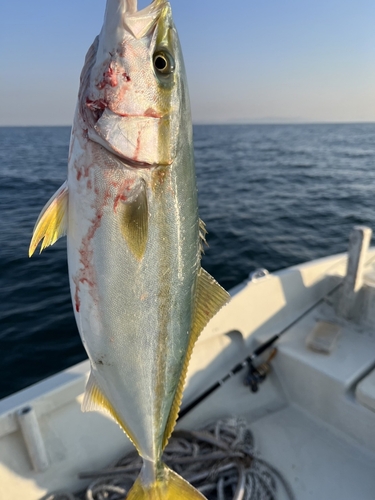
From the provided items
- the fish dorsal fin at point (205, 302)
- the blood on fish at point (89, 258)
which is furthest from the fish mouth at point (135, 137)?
the fish dorsal fin at point (205, 302)

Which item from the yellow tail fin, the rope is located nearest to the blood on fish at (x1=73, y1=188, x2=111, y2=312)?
the yellow tail fin

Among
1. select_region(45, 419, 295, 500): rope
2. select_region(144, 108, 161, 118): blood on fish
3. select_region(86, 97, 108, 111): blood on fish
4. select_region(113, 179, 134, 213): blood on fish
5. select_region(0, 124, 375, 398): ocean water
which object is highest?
select_region(86, 97, 108, 111): blood on fish

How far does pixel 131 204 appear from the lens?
1.36 metres

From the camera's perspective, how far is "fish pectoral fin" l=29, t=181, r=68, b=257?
1373 millimetres

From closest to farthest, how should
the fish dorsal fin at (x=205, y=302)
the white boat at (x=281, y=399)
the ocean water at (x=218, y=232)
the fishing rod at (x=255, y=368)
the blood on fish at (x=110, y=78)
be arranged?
the blood on fish at (x=110, y=78) → the fish dorsal fin at (x=205, y=302) → the white boat at (x=281, y=399) → the fishing rod at (x=255, y=368) → the ocean water at (x=218, y=232)

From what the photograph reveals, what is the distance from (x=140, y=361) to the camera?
1563mm

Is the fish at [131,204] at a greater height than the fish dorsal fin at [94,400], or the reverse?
the fish at [131,204]

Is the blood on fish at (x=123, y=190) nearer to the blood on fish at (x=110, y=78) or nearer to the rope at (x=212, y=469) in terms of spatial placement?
the blood on fish at (x=110, y=78)

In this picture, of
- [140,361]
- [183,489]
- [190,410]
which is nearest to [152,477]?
[183,489]

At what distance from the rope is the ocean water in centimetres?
251

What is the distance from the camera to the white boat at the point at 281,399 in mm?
2812

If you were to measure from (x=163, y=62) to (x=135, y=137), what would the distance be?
298mm

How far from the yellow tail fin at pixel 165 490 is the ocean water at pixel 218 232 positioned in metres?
3.65

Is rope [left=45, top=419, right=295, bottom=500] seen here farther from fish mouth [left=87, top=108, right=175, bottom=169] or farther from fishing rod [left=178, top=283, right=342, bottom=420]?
fish mouth [left=87, top=108, right=175, bottom=169]
